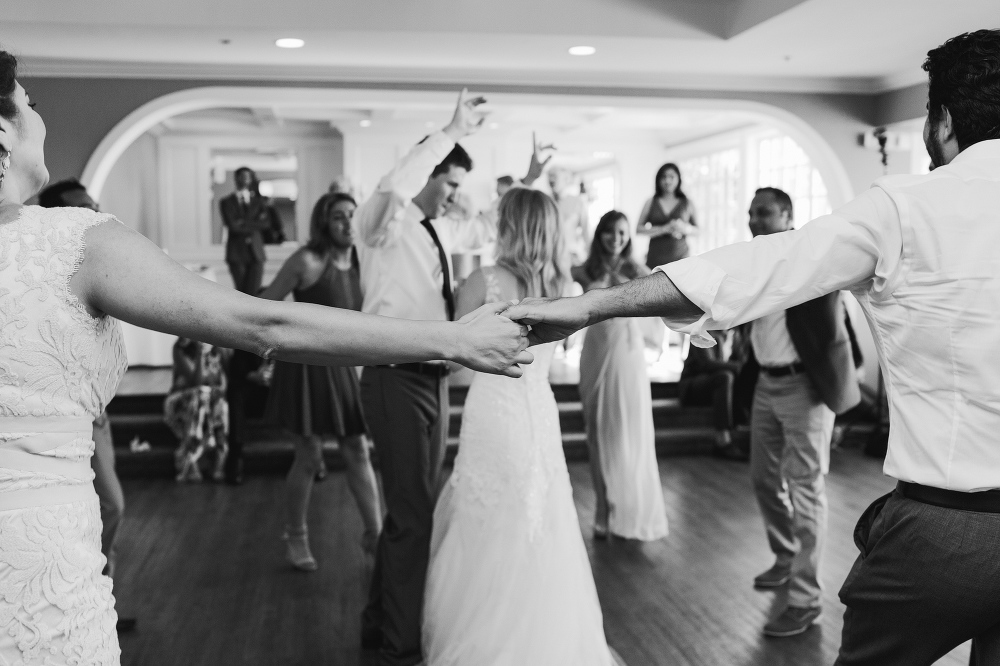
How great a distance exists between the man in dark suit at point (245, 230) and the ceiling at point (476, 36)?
3.37 metres

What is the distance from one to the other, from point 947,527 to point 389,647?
196 centimetres

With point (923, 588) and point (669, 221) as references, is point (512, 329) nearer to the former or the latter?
point (923, 588)

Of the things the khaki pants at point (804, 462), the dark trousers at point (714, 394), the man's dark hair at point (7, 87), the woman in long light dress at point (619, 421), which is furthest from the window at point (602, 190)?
the man's dark hair at point (7, 87)

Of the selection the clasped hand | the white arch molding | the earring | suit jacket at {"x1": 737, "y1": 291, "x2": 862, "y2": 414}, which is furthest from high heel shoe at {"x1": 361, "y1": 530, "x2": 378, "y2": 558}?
the white arch molding

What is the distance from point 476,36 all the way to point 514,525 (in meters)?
3.38

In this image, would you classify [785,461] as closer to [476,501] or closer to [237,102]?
[476,501]

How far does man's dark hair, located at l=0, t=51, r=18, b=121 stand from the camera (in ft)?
4.07

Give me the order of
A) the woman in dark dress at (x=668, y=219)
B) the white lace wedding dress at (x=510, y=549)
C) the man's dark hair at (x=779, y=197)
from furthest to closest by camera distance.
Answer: the woman in dark dress at (x=668, y=219)
the man's dark hair at (x=779, y=197)
the white lace wedding dress at (x=510, y=549)

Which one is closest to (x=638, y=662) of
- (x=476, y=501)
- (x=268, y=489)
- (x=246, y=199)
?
(x=476, y=501)

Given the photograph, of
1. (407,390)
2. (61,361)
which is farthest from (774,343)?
(61,361)

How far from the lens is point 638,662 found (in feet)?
9.93

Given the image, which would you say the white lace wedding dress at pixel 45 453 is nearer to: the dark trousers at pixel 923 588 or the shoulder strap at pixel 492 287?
the dark trousers at pixel 923 588

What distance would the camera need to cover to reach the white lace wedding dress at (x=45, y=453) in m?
1.16

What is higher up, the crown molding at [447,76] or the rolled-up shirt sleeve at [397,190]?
the crown molding at [447,76]
